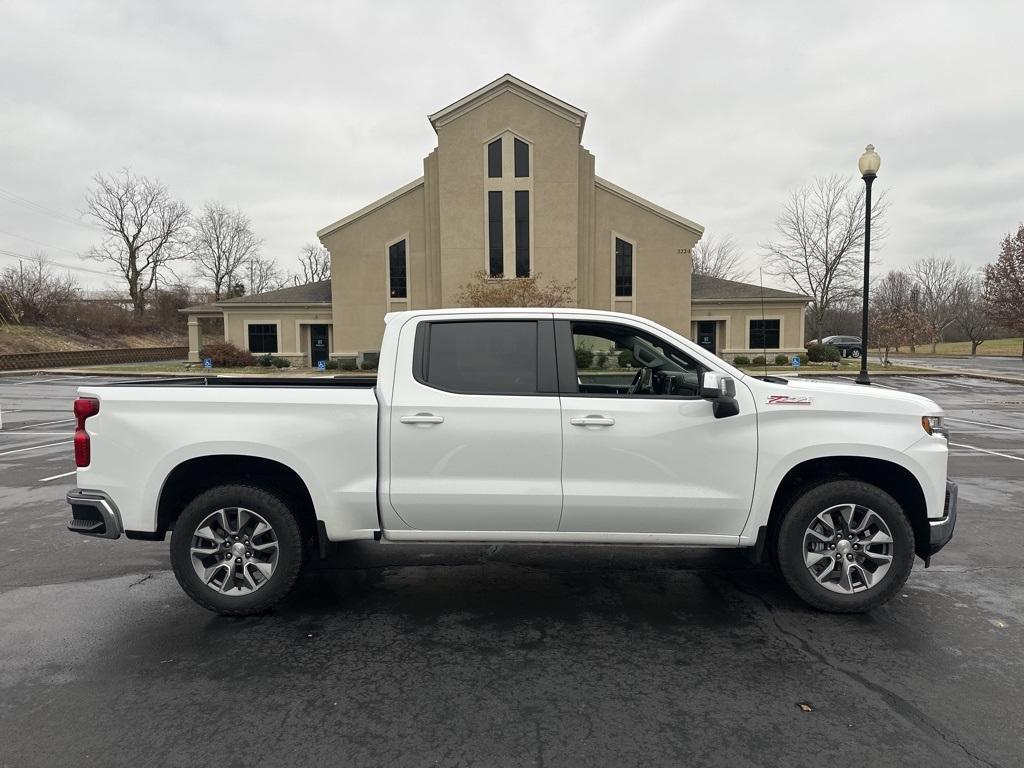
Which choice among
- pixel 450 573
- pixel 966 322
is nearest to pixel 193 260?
pixel 450 573

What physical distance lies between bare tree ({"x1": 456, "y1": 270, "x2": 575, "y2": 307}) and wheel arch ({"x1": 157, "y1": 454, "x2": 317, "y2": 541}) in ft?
85.9

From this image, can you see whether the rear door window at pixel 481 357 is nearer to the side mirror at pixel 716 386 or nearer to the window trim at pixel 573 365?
the window trim at pixel 573 365

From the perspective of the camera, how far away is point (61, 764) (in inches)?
102

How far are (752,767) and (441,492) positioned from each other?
2182 millimetres

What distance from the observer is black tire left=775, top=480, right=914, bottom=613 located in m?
3.86

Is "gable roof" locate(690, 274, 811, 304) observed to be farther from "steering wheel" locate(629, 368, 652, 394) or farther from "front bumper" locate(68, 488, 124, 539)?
"front bumper" locate(68, 488, 124, 539)

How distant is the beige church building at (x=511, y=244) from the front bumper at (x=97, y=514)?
94.9ft

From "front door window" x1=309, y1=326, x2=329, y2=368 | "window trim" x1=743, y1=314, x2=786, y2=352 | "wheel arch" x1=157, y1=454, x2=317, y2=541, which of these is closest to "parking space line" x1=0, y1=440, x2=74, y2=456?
"wheel arch" x1=157, y1=454, x2=317, y2=541

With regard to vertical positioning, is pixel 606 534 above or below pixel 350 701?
above

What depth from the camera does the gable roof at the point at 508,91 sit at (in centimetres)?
3225

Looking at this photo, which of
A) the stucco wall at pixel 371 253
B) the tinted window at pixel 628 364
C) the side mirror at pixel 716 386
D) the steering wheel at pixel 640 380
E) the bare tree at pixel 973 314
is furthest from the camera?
the bare tree at pixel 973 314

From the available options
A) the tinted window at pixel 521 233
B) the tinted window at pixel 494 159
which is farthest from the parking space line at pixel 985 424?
the tinted window at pixel 494 159

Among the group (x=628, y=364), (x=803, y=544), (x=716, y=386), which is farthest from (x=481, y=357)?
(x=803, y=544)

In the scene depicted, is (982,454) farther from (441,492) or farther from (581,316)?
(441,492)
